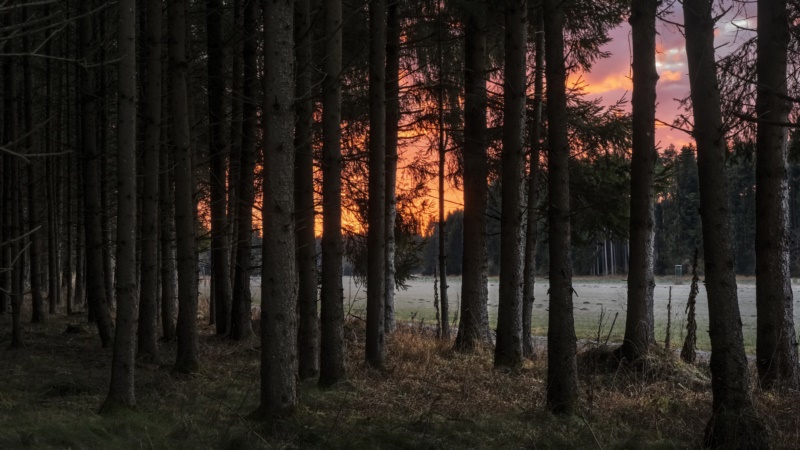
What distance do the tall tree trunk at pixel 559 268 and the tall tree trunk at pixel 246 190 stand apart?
6.19 meters

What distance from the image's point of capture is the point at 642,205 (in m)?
9.95

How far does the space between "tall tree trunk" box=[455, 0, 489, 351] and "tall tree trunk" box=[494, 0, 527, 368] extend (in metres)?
2.71

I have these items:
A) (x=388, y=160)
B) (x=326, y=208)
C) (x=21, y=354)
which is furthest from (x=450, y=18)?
(x=21, y=354)

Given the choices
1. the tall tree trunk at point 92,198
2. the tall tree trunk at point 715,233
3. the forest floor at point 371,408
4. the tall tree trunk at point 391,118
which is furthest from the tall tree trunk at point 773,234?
the tall tree trunk at point 92,198

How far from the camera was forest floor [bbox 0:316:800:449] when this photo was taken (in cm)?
553

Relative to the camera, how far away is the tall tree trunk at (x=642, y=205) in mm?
9461

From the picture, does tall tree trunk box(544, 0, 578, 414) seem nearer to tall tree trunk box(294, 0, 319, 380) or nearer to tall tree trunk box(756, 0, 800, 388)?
tall tree trunk box(294, 0, 319, 380)

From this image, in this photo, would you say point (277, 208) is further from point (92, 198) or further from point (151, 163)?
point (92, 198)

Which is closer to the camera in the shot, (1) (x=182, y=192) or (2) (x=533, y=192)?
(1) (x=182, y=192)

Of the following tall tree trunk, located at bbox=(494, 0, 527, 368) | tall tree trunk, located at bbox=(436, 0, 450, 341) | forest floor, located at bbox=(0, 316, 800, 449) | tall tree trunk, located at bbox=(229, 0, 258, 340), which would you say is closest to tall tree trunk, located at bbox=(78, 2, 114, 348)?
forest floor, located at bbox=(0, 316, 800, 449)

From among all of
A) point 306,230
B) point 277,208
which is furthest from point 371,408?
point 306,230

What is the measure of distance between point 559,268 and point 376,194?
3.27 m

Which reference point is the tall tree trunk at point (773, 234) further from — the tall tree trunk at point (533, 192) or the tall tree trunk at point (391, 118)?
the tall tree trunk at point (391, 118)

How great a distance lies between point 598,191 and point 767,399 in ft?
24.9
